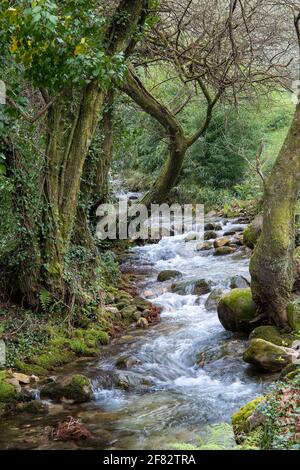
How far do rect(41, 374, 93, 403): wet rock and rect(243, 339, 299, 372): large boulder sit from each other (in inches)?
88.0

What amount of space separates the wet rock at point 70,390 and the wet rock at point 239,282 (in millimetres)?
4614

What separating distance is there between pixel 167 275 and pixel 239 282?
2.14m

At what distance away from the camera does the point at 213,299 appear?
9859mm

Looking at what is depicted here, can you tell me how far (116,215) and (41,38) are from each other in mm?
8600

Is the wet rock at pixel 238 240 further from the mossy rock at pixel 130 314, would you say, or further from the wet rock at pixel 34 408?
the wet rock at pixel 34 408

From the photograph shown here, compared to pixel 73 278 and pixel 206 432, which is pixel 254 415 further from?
pixel 73 278

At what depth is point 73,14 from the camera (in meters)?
5.84

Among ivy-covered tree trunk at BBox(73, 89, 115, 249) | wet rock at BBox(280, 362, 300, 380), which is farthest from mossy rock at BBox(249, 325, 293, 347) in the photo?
ivy-covered tree trunk at BBox(73, 89, 115, 249)

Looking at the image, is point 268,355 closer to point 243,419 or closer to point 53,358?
point 243,419

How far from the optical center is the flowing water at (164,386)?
5.38 metres

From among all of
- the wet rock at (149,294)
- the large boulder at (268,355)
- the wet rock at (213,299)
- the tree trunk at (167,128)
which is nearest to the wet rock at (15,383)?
the large boulder at (268,355)

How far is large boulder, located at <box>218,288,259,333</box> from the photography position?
814 cm

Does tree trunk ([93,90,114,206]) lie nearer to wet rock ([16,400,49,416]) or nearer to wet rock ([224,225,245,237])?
wet rock ([224,225,245,237])
